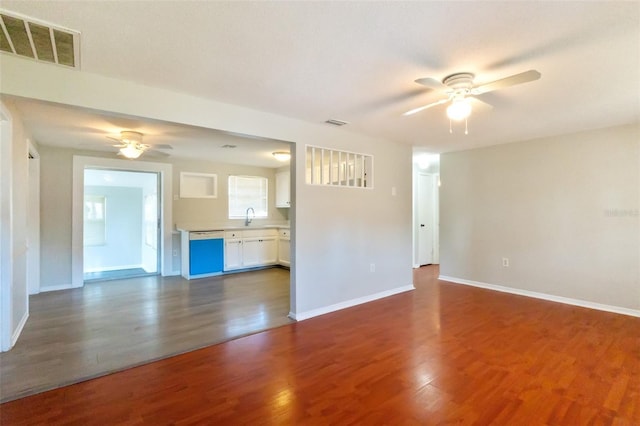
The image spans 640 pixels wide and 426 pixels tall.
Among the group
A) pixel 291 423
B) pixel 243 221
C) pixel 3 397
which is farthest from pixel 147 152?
pixel 291 423

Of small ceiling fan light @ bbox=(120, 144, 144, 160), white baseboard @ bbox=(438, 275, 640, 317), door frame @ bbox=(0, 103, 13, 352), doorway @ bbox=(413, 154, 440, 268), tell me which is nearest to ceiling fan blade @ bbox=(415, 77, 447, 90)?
door frame @ bbox=(0, 103, 13, 352)

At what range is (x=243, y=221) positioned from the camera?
6.92 meters

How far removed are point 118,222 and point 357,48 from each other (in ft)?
25.1

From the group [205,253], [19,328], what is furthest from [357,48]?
[205,253]

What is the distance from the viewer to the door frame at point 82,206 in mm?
4973

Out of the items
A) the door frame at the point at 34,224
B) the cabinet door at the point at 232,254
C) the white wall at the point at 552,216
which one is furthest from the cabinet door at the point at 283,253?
the door frame at the point at 34,224

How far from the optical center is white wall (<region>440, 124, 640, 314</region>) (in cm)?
380

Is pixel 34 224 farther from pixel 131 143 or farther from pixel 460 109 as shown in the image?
pixel 460 109

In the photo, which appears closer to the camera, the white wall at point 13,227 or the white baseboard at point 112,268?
the white wall at point 13,227

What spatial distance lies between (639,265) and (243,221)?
6525mm

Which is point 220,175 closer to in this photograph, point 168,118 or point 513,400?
point 168,118

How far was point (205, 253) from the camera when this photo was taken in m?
5.68

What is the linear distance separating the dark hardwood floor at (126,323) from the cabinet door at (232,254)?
59 cm

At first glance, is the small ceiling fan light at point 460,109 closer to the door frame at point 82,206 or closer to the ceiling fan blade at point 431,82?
the ceiling fan blade at point 431,82
